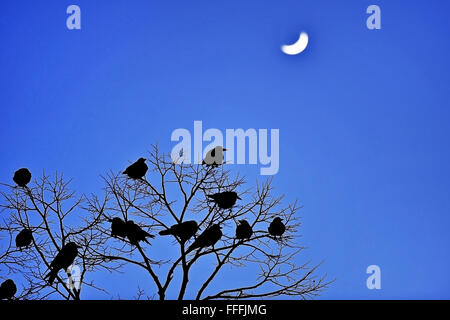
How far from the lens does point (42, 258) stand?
495 centimetres

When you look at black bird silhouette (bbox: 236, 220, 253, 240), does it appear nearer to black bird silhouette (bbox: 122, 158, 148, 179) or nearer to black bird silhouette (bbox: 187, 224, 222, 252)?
black bird silhouette (bbox: 187, 224, 222, 252)

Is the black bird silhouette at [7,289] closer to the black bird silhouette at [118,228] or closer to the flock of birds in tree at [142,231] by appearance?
the flock of birds in tree at [142,231]

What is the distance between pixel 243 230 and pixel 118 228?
150 centimetres

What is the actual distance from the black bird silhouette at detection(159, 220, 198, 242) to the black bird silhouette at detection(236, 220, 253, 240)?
20.4 inches

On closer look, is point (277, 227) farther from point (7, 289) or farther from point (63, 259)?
point (7, 289)

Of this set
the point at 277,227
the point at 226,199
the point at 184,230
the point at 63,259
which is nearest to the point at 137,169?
the point at 184,230

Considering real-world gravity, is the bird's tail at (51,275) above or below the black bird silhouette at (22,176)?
below

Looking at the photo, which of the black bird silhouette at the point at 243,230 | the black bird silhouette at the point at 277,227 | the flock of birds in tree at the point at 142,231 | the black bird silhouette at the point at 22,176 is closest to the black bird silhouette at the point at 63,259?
the flock of birds in tree at the point at 142,231

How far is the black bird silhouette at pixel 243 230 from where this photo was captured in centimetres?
486

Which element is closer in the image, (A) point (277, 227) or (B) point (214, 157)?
(A) point (277, 227)

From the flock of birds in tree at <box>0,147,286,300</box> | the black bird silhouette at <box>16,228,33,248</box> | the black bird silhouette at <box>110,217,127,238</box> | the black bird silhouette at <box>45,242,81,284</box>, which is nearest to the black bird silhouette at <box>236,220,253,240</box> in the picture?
the flock of birds in tree at <box>0,147,286,300</box>

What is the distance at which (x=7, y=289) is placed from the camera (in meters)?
4.62
